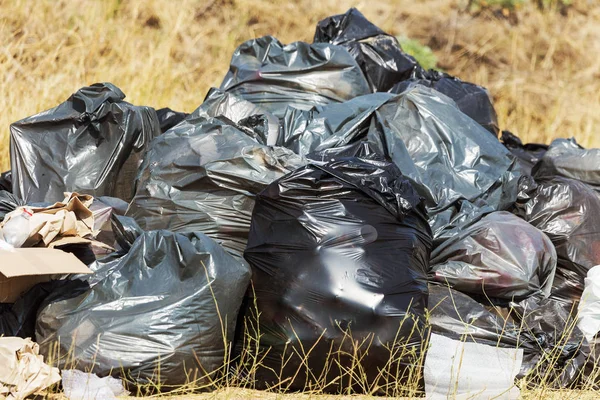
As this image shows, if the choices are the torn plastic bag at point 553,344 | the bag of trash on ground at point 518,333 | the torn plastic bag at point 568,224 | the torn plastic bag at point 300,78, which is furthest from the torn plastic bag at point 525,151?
the bag of trash on ground at point 518,333

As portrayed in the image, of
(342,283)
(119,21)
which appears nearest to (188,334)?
(342,283)

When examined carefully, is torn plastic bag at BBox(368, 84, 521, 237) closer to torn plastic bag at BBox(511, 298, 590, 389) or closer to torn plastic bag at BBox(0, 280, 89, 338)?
torn plastic bag at BBox(511, 298, 590, 389)

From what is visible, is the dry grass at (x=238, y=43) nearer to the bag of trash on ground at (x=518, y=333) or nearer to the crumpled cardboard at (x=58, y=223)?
the crumpled cardboard at (x=58, y=223)

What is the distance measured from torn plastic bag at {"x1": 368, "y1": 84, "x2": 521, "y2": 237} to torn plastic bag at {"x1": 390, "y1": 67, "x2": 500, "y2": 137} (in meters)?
0.52

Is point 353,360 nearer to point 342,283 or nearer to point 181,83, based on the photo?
point 342,283

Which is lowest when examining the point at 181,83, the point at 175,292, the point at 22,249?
the point at 181,83

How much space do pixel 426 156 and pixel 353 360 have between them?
125cm

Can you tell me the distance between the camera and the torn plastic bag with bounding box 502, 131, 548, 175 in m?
4.12

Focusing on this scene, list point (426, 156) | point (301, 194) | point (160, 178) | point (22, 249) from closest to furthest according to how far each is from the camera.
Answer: point (22, 249) → point (301, 194) → point (160, 178) → point (426, 156)

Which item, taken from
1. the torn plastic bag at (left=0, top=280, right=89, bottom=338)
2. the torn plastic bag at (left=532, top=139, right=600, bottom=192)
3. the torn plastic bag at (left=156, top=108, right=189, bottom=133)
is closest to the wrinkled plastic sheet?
the torn plastic bag at (left=0, top=280, right=89, bottom=338)

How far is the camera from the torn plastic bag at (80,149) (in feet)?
10.9

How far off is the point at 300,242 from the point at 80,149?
1231 millimetres

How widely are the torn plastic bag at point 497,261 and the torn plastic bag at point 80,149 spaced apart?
56.0 inches

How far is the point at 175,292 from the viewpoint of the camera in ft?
8.55
